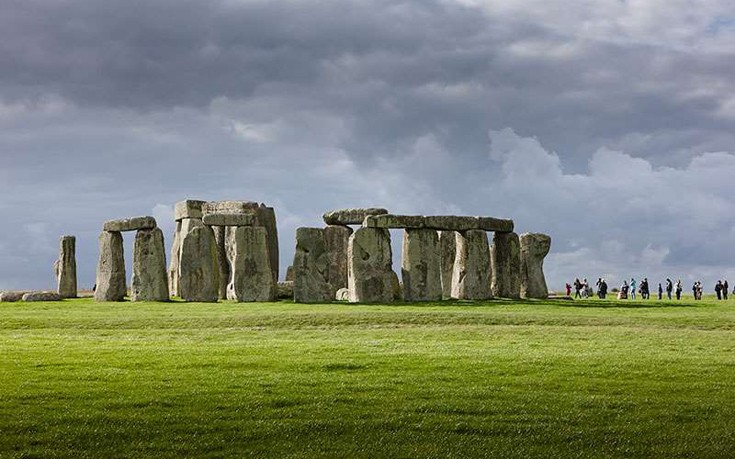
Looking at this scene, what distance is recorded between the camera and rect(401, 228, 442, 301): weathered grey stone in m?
43.2

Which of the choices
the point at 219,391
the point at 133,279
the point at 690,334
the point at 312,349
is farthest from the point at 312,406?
the point at 133,279

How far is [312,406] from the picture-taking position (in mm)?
17344

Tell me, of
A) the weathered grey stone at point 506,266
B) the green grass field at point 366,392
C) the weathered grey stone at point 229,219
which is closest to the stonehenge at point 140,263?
the weathered grey stone at point 229,219

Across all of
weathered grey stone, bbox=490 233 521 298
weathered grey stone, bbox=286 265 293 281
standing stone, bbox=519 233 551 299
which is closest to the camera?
weathered grey stone, bbox=490 233 521 298

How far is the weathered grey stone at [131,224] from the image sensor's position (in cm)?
4363

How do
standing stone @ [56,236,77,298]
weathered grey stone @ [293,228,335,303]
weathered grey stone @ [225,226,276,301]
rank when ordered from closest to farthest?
1. weathered grey stone @ [293,228,335,303]
2. weathered grey stone @ [225,226,276,301]
3. standing stone @ [56,236,77,298]

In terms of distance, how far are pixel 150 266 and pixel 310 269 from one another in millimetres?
7156

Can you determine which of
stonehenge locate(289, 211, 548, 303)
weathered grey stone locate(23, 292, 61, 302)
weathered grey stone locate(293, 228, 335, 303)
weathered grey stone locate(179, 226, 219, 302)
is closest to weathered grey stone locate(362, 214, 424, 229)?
stonehenge locate(289, 211, 548, 303)

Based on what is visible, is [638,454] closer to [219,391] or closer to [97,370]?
[219,391]

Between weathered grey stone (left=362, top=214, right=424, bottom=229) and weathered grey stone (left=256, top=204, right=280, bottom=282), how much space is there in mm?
9228

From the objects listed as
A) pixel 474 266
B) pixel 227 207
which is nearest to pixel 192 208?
pixel 227 207

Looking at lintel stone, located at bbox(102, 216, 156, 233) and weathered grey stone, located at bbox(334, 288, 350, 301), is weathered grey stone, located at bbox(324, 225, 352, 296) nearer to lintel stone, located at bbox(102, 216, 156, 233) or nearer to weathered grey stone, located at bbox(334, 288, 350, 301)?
weathered grey stone, located at bbox(334, 288, 350, 301)

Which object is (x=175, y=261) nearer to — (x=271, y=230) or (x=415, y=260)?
(x=271, y=230)

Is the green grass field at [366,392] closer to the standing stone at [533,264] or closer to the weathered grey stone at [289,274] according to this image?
the standing stone at [533,264]
